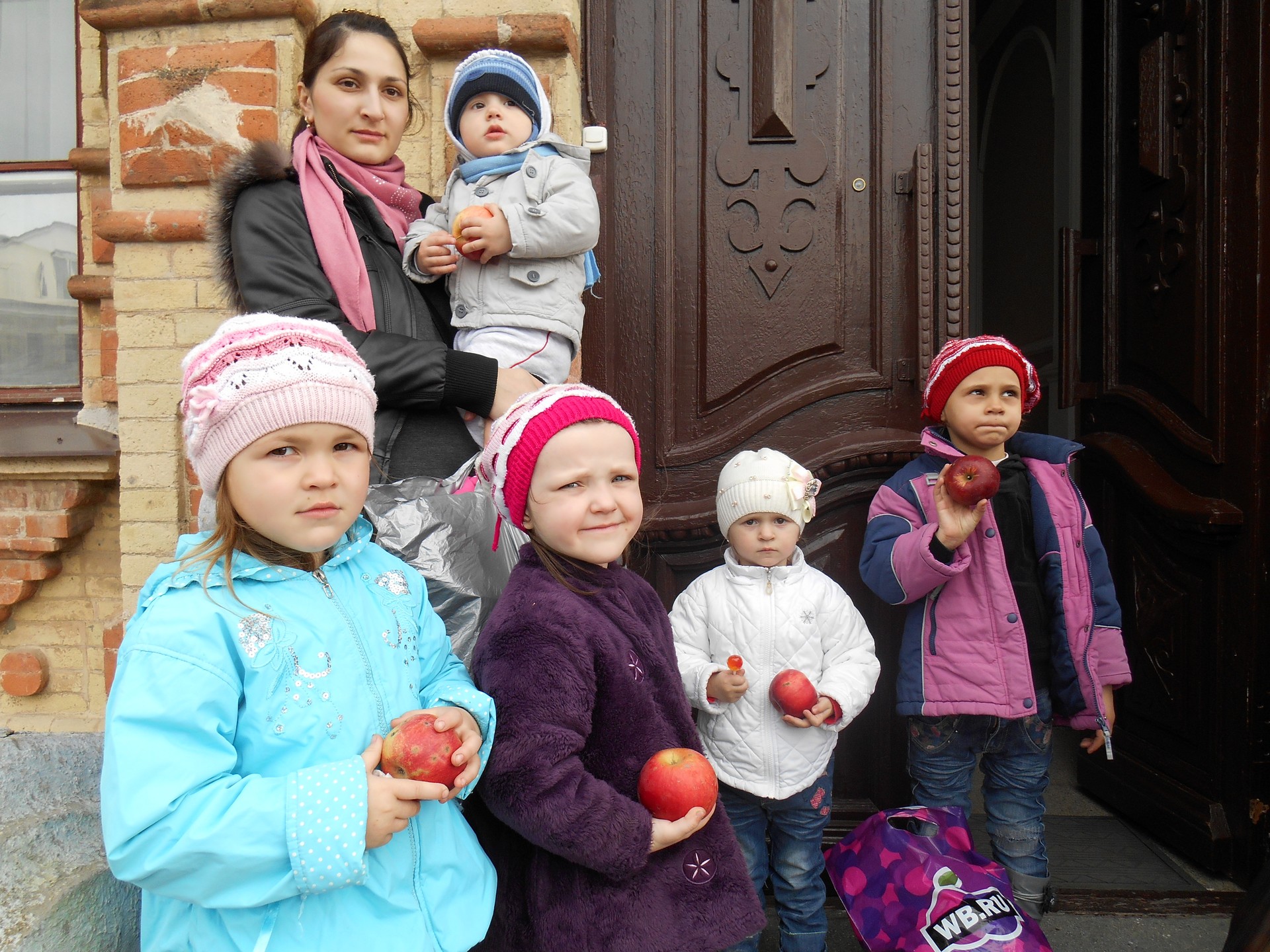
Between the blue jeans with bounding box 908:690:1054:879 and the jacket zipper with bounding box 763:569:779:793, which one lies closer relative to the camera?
the jacket zipper with bounding box 763:569:779:793

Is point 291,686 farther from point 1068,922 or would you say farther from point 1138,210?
point 1138,210

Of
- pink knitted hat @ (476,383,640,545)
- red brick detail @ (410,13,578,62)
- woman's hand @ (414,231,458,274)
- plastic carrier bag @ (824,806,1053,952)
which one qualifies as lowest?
plastic carrier bag @ (824,806,1053,952)

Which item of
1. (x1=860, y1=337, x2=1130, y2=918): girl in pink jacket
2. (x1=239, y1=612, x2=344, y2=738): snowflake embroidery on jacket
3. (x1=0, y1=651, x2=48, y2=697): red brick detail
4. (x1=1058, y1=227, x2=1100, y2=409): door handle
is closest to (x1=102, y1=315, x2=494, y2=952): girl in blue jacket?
(x1=239, y1=612, x2=344, y2=738): snowflake embroidery on jacket

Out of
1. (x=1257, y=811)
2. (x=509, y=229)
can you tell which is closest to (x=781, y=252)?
(x=509, y=229)

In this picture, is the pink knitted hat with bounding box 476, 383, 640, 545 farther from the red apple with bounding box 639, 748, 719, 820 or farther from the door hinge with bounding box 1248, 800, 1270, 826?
the door hinge with bounding box 1248, 800, 1270, 826

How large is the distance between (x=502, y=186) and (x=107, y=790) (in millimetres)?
1558

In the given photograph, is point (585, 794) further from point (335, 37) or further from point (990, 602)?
point (335, 37)

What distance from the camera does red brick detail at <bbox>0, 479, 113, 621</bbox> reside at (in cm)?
322

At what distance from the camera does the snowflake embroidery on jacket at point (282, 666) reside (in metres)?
1.29

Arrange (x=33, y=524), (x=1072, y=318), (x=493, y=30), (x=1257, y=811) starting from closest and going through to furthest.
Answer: (x=493, y=30)
(x=1257, y=811)
(x=33, y=524)
(x=1072, y=318)

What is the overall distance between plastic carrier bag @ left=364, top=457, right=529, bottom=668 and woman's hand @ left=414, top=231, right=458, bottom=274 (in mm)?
506

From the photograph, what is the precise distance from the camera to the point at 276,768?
4.21ft

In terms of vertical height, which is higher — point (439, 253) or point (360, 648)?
point (439, 253)

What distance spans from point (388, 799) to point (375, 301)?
1.20 meters
